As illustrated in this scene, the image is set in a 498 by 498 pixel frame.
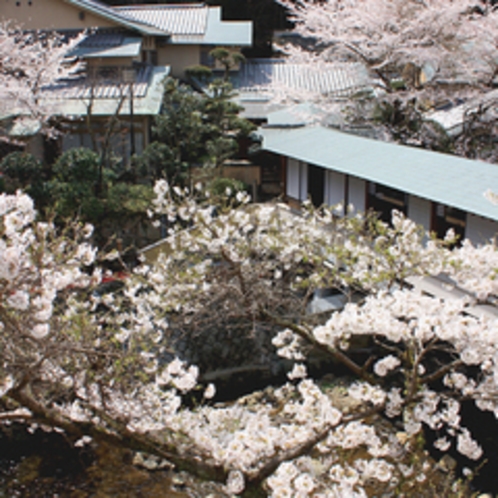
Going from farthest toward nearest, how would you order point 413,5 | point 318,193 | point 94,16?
point 94,16
point 413,5
point 318,193

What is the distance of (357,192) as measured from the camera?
1237cm

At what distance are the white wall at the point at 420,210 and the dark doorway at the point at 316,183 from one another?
277 cm

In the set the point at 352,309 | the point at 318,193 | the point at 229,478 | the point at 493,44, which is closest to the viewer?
the point at 229,478

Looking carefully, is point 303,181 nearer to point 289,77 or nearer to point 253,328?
point 253,328

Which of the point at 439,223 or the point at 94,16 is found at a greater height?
the point at 94,16

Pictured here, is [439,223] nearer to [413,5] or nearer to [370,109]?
[370,109]

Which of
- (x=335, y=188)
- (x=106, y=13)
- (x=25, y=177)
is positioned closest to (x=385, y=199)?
(x=335, y=188)

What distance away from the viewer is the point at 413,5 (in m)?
16.9

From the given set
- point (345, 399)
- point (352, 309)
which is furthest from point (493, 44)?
point (352, 309)

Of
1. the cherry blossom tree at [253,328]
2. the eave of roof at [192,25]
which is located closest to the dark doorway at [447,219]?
the cherry blossom tree at [253,328]

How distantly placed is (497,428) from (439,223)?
364 cm

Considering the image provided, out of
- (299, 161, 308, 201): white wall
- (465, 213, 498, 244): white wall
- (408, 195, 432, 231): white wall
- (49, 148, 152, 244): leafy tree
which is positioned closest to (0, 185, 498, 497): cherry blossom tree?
(465, 213, 498, 244): white wall

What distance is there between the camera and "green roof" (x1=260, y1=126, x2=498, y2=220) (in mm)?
9233

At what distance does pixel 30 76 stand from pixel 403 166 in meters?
11.5
